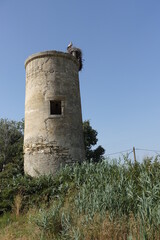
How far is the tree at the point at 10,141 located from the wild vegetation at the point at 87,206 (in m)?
7.67

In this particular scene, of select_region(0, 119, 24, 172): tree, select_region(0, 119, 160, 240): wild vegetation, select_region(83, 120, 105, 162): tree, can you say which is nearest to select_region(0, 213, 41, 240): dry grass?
select_region(0, 119, 160, 240): wild vegetation

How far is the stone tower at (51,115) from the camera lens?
841 centimetres

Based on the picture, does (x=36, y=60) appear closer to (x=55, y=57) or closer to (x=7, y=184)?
(x=55, y=57)

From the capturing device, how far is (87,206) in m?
4.26

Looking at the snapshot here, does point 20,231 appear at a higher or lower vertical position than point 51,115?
lower

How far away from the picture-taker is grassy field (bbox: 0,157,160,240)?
333 cm

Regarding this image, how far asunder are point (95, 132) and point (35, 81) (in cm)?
1001

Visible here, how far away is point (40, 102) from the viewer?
8844 millimetres

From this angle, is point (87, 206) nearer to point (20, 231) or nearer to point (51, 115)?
point (20, 231)

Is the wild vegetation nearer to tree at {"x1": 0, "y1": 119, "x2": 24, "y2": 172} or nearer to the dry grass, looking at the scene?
the dry grass

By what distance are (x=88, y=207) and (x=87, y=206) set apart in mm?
25

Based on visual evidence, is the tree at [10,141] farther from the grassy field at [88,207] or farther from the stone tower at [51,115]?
the grassy field at [88,207]

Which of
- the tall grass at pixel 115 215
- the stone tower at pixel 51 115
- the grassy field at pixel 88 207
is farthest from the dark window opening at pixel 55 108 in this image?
the tall grass at pixel 115 215

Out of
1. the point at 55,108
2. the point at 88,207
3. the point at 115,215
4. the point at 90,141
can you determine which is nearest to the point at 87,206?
the point at 88,207
